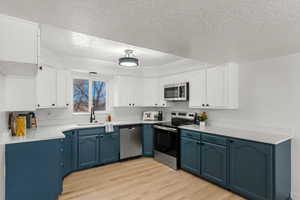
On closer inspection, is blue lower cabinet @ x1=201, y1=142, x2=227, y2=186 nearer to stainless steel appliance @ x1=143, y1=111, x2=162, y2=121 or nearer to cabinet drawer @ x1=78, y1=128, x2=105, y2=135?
stainless steel appliance @ x1=143, y1=111, x2=162, y2=121

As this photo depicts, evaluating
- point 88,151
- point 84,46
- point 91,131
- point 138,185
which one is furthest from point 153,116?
point 84,46

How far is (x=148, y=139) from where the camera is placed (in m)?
4.04

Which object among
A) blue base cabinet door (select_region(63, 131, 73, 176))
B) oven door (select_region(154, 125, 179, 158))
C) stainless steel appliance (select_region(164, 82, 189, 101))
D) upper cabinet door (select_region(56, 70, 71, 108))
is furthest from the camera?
stainless steel appliance (select_region(164, 82, 189, 101))

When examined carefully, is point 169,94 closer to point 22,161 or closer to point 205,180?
point 205,180

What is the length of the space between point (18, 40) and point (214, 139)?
9.88ft

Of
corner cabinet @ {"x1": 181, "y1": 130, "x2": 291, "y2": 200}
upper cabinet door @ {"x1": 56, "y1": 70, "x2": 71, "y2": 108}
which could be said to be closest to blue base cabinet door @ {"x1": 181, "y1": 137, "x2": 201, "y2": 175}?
corner cabinet @ {"x1": 181, "y1": 130, "x2": 291, "y2": 200}

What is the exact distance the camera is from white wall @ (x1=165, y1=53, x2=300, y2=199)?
2328 mm

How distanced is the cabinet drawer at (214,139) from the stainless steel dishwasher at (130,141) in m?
1.73

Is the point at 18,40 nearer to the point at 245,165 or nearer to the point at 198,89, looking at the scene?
the point at 198,89

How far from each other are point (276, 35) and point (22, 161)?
3365 millimetres

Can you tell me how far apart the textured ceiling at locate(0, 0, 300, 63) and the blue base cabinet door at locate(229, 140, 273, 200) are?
142 centimetres

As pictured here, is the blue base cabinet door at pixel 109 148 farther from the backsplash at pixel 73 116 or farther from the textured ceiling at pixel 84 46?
the textured ceiling at pixel 84 46

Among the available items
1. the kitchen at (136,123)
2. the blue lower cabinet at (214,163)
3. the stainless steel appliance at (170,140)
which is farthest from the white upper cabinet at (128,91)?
the blue lower cabinet at (214,163)

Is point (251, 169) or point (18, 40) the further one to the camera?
point (251, 169)
